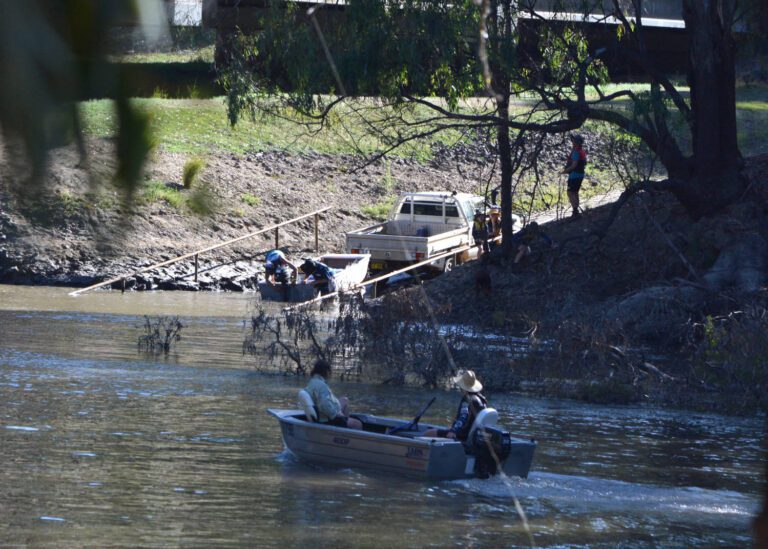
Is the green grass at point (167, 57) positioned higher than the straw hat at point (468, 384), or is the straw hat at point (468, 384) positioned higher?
the green grass at point (167, 57)

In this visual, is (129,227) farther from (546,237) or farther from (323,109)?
(546,237)

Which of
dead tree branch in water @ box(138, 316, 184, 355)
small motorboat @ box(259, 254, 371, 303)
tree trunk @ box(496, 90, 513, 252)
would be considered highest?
tree trunk @ box(496, 90, 513, 252)

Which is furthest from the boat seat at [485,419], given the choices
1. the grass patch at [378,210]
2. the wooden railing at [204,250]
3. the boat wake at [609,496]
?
the grass patch at [378,210]

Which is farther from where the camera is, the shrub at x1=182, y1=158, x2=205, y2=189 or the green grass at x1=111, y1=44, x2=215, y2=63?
the shrub at x1=182, y1=158, x2=205, y2=189

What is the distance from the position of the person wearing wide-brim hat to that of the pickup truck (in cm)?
1520

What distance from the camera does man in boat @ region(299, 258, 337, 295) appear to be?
2770 cm

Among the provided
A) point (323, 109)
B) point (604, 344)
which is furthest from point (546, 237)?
point (604, 344)

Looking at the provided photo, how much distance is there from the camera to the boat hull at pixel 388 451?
11773mm

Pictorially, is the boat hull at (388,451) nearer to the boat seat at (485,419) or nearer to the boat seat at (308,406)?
the boat seat at (308,406)

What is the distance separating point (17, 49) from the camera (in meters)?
1.93

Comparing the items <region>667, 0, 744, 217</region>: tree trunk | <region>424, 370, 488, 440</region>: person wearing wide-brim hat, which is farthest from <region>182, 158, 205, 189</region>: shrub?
<region>667, 0, 744, 217</region>: tree trunk

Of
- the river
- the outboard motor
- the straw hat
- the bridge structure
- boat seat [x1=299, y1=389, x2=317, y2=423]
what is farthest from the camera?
the bridge structure

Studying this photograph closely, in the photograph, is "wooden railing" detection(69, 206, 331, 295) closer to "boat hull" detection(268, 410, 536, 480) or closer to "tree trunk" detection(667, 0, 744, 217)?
"tree trunk" detection(667, 0, 744, 217)

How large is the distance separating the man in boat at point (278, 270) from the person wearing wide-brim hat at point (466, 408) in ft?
50.9
